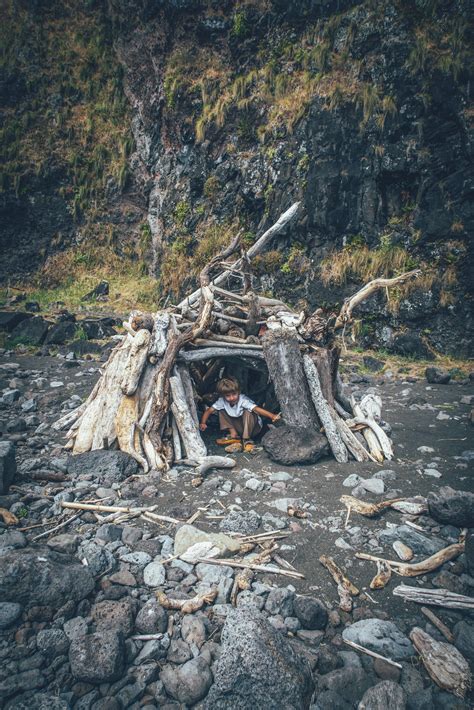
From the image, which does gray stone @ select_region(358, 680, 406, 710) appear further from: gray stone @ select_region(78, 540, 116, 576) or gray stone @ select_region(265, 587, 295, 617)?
gray stone @ select_region(78, 540, 116, 576)

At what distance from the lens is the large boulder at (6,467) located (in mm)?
4090

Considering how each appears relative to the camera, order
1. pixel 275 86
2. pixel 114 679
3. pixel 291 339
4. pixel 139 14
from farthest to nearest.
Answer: pixel 139 14
pixel 275 86
pixel 291 339
pixel 114 679

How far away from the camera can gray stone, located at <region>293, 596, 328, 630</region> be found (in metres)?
2.50

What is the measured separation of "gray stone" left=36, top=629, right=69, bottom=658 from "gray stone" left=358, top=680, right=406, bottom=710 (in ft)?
5.56

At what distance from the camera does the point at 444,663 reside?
2.19m

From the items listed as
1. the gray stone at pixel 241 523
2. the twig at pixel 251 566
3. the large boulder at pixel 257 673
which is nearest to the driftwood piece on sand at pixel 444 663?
the large boulder at pixel 257 673

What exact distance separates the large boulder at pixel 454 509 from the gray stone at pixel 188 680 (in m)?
2.52

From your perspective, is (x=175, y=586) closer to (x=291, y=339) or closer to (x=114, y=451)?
(x=114, y=451)

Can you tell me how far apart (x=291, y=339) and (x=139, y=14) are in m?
24.6

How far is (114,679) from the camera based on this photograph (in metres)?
2.13

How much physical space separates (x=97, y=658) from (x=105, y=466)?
8.93 ft

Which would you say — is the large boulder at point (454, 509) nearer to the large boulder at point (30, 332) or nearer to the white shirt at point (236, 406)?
the white shirt at point (236, 406)

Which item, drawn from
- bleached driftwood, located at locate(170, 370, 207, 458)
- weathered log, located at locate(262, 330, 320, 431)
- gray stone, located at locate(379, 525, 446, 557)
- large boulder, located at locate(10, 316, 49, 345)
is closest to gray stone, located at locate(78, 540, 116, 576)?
bleached driftwood, located at locate(170, 370, 207, 458)

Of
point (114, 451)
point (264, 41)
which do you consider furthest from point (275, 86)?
point (114, 451)
